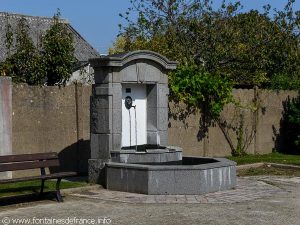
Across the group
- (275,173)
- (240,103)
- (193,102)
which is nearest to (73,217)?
(275,173)

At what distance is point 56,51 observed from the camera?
56.9 ft

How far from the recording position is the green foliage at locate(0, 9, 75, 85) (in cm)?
1684

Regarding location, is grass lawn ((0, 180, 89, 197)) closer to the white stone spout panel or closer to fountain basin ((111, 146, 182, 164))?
fountain basin ((111, 146, 182, 164))

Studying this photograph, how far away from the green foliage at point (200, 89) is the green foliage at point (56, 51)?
3.18 metres

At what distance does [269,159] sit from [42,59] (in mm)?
7390

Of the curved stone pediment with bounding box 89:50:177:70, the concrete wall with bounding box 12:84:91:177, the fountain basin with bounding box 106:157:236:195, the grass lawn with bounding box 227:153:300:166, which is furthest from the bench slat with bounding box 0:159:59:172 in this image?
the grass lawn with bounding box 227:153:300:166

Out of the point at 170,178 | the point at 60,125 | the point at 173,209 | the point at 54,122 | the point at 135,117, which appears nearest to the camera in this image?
the point at 173,209

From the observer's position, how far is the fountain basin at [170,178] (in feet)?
37.9

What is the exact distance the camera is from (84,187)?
40.1 ft

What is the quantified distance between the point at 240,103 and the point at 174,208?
9.59 m

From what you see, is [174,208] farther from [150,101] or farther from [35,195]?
[150,101]

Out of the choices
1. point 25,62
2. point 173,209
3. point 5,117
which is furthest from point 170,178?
point 25,62

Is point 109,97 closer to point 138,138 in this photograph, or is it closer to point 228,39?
point 138,138

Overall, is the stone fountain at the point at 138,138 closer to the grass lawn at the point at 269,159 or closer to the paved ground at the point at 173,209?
the paved ground at the point at 173,209
